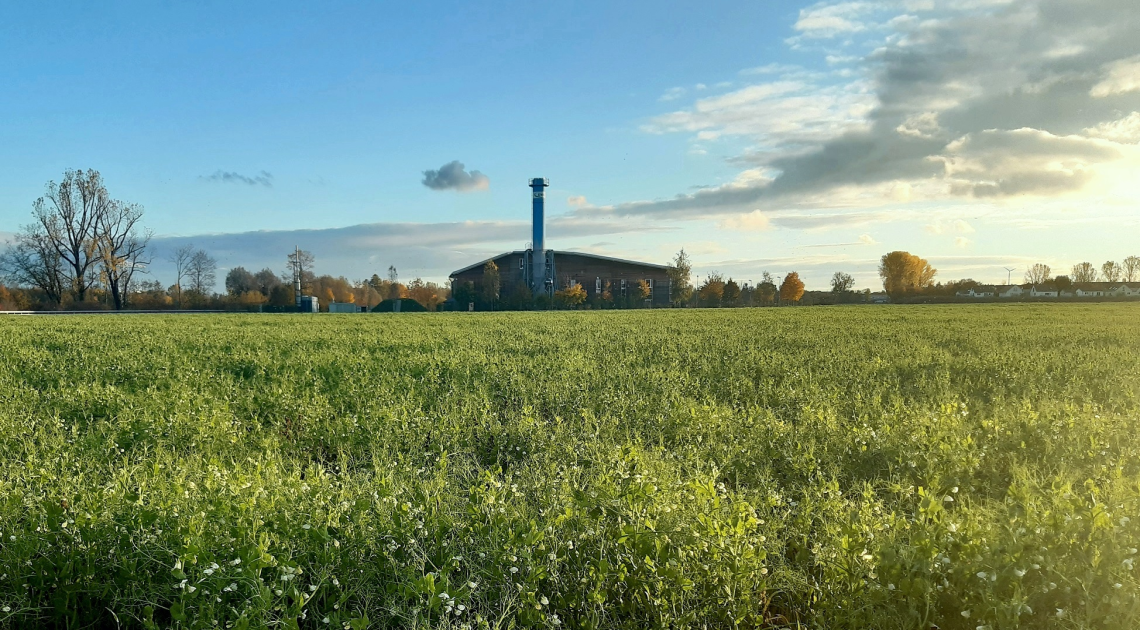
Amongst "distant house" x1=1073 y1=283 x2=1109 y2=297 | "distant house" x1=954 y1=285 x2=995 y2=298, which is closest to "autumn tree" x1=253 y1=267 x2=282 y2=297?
"distant house" x1=954 y1=285 x2=995 y2=298

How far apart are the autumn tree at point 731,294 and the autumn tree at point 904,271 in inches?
1780

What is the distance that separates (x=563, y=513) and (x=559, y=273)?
8650cm

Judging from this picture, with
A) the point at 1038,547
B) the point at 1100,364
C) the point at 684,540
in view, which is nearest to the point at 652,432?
the point at 684,540

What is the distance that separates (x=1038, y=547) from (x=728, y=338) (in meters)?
17.5

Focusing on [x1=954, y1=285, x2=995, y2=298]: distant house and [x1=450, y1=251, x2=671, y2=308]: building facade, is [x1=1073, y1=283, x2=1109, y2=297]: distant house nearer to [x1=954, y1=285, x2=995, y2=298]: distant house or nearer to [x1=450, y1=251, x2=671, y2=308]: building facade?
[x1=954, y1=285, x2=995, y2=298]: distant house

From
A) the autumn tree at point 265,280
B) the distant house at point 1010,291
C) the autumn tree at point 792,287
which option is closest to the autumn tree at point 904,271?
the distant house at point 1010,291

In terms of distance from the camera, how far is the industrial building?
85688mm

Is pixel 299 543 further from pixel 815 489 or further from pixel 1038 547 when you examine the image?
pixel 1038 547

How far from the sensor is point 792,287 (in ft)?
346

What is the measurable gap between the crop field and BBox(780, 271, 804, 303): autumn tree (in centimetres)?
9769

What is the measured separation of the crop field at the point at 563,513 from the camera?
375 cm

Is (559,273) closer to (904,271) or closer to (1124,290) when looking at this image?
(904,271)

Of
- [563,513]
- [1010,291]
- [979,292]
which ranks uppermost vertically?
[1010,291]

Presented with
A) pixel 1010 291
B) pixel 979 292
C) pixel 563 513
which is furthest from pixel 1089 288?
pixel 563 513
